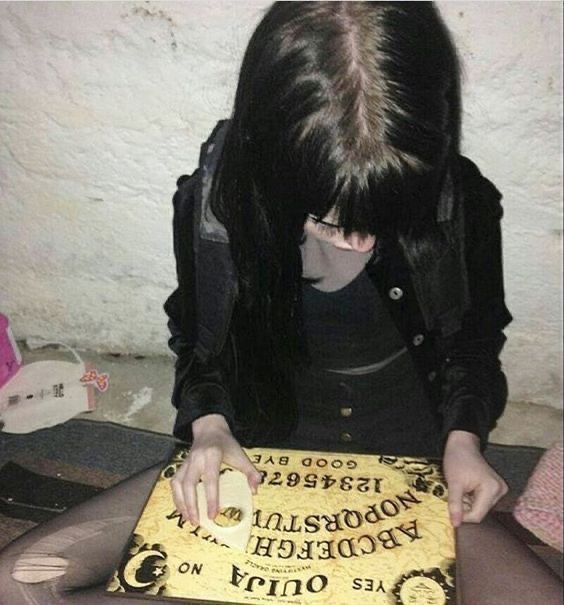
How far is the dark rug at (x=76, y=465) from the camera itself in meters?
1.13

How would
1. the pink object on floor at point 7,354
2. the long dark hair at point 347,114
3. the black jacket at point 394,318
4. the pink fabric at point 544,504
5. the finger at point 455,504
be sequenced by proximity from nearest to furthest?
the long dark hair at point 347,114 < the finger at point 455,504 < the black jacket at point 394,318 < the pink fabric at point 544,504 < the pink object on floor at point 7,354

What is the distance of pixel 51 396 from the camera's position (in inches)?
51.4

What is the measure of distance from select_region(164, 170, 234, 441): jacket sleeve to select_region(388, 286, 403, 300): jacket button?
26 centimetres

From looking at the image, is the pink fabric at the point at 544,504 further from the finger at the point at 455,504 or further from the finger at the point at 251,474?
the finger at the point at 251,474

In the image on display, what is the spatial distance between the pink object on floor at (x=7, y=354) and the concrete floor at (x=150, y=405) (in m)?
0.04

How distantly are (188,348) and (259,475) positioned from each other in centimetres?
24

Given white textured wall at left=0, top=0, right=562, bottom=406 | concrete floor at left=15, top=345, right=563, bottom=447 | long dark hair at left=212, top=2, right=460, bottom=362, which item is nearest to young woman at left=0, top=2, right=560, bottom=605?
long dark hair at left=212, top=2, right=460, bottom=362

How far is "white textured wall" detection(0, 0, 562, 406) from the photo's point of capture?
3.18ft

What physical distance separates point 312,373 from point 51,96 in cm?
60

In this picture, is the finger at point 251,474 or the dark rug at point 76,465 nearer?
the finger at point 251,474

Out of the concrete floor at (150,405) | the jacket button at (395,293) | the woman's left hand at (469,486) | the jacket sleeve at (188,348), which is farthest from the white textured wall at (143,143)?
the woman's left hand at (469,486)

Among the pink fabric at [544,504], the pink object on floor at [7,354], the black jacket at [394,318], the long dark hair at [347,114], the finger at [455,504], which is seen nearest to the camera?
the long dark hair at [347,114]

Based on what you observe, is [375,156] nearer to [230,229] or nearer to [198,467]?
[230,229]

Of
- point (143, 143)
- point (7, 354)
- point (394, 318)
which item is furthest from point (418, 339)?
point (7, 354)
